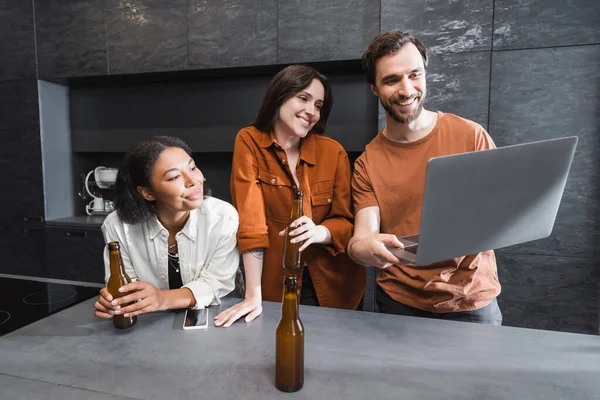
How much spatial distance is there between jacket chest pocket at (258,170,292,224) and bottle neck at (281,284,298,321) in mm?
740

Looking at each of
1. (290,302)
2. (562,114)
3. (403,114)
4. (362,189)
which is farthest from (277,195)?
(562,114)

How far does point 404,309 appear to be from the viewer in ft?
4.45

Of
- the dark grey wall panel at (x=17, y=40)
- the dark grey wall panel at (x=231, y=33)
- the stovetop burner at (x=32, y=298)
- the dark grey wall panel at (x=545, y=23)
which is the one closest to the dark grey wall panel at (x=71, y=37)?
the dark grey wall panel at (x=17, y=40)

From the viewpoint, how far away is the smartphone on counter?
1.11m

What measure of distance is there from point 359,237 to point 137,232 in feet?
2.38

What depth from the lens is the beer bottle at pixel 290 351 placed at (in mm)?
803

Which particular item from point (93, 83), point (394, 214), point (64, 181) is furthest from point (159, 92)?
point (394, 214)

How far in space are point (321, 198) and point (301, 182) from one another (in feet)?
0.32

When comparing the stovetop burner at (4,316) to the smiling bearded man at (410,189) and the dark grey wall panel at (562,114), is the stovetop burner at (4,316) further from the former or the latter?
the dark grey wall panel at (562,114)

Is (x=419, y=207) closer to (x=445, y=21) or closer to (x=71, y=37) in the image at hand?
(x=445, y=21)

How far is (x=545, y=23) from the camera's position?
2.10m

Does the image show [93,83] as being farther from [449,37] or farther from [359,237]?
[359,237]

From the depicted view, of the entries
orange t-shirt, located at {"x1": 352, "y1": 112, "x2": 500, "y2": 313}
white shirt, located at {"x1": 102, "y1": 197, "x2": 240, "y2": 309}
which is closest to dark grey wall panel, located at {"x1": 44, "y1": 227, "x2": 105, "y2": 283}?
white shirt, located at {"x1": 102, "y1": 197, "x2": 240, "y2": 309}

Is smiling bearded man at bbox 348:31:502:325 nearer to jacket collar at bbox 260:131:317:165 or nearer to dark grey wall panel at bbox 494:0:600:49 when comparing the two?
jacket collar at bbox 260:131:317:165
